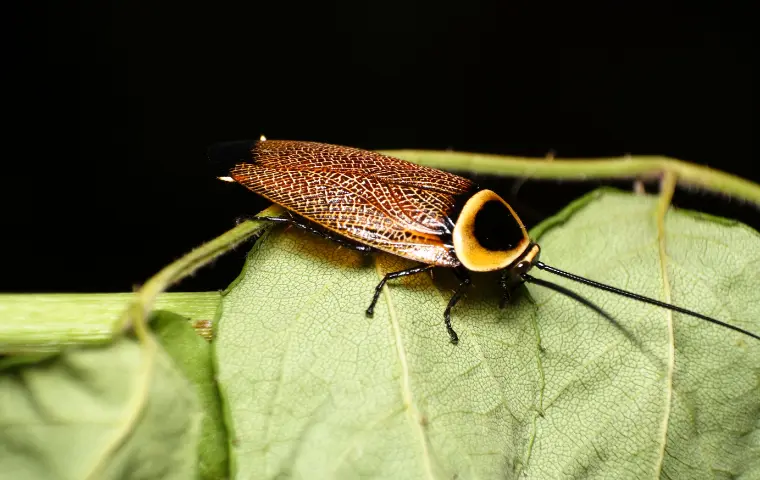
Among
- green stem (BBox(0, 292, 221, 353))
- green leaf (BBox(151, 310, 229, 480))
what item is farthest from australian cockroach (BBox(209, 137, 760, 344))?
green stem (BBox(0, 292, 221, 353))

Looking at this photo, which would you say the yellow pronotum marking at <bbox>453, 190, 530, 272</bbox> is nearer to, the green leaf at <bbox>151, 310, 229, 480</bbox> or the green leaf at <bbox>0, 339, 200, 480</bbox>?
the green leaf at <bbox>151, 310, 229, 480</bbox>

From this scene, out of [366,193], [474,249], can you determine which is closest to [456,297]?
[474,249]

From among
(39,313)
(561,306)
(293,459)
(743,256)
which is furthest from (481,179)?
(39,313)

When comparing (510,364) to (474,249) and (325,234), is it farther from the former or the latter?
(325,234)

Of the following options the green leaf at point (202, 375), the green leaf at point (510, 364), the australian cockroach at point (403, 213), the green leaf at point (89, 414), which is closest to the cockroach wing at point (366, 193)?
the australian cockroach at point (403, 213)

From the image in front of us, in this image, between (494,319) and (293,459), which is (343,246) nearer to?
(494,319)
